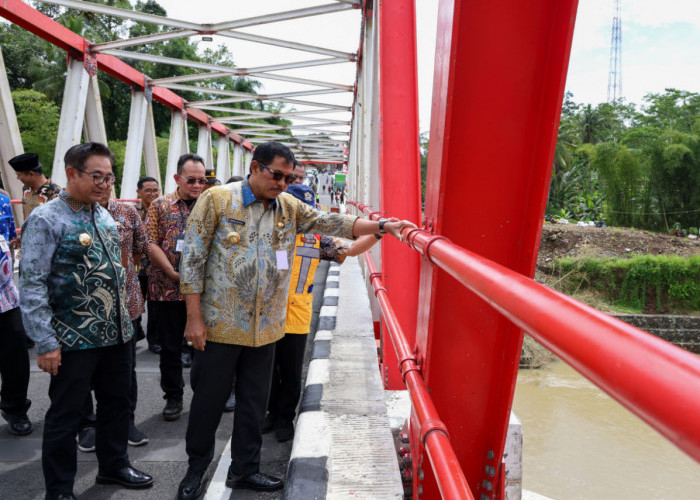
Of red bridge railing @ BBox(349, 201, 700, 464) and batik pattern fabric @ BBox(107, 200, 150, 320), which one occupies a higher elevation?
red bridge railing @ BBox(349, 201, 700, 464)

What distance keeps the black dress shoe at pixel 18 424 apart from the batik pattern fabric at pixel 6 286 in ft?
1.90

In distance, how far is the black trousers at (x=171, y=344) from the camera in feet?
11.5

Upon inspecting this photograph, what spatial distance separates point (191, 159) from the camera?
3.77 m

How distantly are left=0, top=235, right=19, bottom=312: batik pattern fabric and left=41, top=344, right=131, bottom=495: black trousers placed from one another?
1.00 meters

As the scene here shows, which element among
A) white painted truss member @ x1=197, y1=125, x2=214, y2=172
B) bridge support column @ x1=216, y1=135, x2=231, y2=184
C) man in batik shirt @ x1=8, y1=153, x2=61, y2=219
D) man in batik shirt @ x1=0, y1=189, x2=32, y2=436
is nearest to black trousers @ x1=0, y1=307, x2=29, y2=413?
man in batik shirt @ x1=0, y1=189, x2=32, y2=436

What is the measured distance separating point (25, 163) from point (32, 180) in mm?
152

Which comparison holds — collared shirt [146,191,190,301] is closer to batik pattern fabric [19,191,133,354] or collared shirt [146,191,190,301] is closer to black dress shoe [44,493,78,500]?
batik pattern fabric [19,191,133,354]

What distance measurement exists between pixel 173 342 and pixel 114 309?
1160 mm

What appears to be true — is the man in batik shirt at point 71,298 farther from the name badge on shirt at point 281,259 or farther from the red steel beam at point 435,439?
the red steel beam at point 435,439

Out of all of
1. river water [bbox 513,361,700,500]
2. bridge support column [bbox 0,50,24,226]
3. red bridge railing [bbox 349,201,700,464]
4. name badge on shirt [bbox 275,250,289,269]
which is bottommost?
river water [bbox 513,361,700,500]

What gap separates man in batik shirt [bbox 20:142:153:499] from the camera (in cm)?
223

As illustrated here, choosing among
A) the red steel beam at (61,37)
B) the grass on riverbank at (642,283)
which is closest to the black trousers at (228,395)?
the red steel beam at (61,37)

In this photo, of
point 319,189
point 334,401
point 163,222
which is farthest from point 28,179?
point 319,189

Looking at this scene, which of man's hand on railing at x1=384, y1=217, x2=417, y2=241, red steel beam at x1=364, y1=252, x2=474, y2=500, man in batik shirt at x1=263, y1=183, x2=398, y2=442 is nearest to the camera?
red steel beam at x1=364, y1=252, x2=474, y2=500
